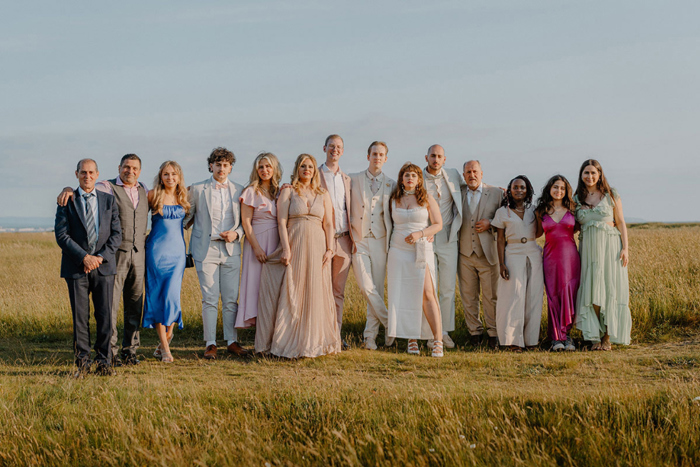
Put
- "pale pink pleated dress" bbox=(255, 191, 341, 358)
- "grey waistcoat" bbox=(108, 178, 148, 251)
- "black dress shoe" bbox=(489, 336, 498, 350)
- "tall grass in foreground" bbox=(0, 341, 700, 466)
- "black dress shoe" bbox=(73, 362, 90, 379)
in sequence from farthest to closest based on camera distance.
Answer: "black dress shoe" bbox=(489, 336, 498, 350)
"pale pink pleated dress" bbox=(255, 191, 341, 358)
"grey waistcoat" bbox=(108, 178, 148, 251)
"black dress shoe" bbox=(73, 362, 90, 379)
"tall grass in foreground" bbox=(0, 341, 700, 466)

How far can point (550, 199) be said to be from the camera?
866cm

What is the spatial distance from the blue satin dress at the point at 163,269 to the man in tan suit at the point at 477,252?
4241 millimetres

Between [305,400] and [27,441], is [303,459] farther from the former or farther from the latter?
[27,441]

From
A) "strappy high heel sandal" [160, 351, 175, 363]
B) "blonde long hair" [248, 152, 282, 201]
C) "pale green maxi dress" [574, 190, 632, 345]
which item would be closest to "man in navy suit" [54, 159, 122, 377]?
"strappy high heel sandal" [160, 351, 175, 363]

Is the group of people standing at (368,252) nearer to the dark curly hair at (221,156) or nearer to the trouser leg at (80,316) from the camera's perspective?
the dark curly hair at (221,156)

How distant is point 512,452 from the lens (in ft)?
14.6

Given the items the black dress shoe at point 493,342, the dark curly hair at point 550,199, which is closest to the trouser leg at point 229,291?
the black dress shoe at point 493,342

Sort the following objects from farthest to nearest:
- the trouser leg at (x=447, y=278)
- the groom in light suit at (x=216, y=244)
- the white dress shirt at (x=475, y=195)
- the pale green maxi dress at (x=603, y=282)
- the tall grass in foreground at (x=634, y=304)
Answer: the tall grass in foreground at (x=634, y=304) → the white dress shirt at (x=475, y=195) → the trouser leg at (x=447, y=278) → the pale green maxi dress at (x=603, y=282) → the groom in light suit at (x=216, y=244)

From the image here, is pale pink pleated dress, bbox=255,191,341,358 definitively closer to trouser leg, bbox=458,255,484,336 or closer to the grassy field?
the grassy field

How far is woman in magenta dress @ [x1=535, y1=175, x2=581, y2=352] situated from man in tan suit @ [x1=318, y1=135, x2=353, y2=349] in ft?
9.21

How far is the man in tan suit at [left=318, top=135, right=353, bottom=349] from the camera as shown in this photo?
874 centimetres

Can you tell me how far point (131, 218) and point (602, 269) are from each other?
652 cm

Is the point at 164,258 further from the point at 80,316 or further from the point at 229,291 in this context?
the point at 80,316

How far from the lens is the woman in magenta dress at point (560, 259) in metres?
8.52
